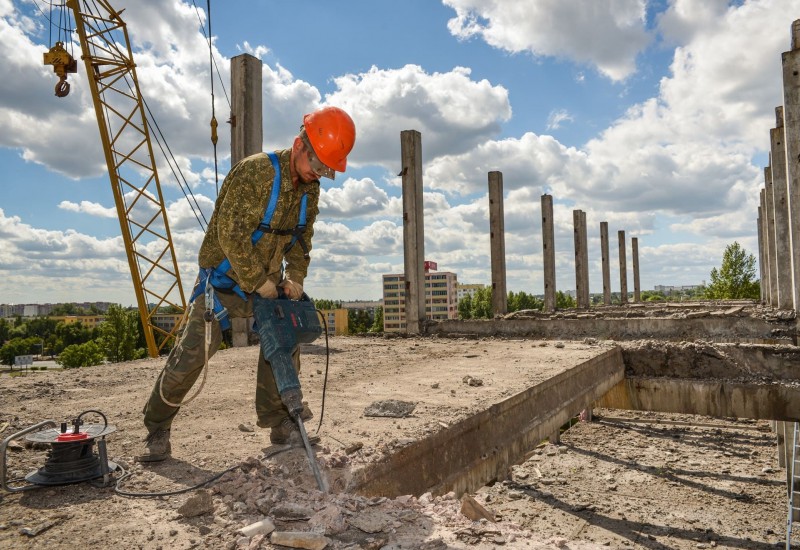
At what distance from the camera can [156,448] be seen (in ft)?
9.81

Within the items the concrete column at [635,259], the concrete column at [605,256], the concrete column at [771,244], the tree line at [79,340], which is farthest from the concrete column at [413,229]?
the concrete column at [635,259]

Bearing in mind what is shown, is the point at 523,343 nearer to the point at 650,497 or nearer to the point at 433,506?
the point at 650,497

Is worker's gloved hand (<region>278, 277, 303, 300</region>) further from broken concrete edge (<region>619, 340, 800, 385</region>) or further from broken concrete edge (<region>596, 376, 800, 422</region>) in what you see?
broken concrete edge (<region>619, 340, 800, 385</region>)

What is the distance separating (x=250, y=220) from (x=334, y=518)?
1.62 metres

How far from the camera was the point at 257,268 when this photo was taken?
290 centimetres

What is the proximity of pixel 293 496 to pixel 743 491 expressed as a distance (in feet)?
36.9

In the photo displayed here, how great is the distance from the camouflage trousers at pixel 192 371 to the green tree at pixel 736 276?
127 feet

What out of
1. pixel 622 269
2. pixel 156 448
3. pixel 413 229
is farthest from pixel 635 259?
pixel 156 448

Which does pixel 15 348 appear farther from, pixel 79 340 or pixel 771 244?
pixel 771 244

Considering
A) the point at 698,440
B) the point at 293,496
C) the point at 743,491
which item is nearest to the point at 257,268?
the point at 293,496

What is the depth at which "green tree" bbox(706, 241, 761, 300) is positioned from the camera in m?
34.8

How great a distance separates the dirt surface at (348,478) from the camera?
2.16 metres

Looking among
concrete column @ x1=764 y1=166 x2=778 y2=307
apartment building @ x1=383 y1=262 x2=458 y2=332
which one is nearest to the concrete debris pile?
concrete column @ x1=764 y1=166 x2=778 y2=307

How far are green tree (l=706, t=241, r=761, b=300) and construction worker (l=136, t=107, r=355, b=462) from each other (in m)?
38.6
